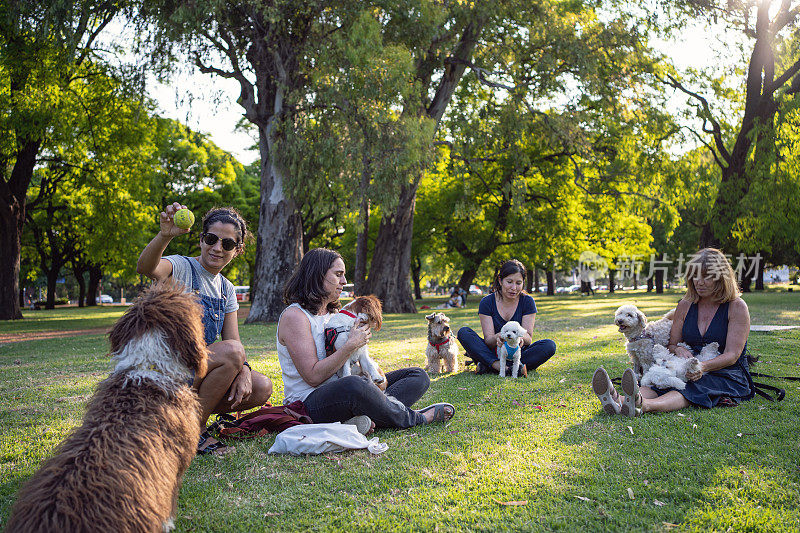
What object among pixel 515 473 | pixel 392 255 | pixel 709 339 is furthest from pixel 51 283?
pixel 515 473

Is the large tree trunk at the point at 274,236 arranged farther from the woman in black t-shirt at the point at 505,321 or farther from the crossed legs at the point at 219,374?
the crossed legs at the point at 219,374

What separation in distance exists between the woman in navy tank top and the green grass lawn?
17cm

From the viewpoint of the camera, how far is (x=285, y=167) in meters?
17.1

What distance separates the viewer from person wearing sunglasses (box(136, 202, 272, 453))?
13.1 ft

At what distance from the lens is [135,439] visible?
271 centimetres

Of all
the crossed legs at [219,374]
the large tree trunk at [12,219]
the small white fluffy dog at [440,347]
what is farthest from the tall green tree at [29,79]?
the crossed legs at [219,374]

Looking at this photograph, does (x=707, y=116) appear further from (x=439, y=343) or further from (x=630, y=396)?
(x=630, y=396)

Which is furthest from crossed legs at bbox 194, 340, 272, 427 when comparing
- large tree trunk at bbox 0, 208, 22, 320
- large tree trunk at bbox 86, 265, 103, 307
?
large tree trunk at bbox 86, 265, 103, 307

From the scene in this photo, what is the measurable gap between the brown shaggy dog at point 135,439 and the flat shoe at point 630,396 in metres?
3.56

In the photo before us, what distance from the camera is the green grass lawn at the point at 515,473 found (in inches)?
121

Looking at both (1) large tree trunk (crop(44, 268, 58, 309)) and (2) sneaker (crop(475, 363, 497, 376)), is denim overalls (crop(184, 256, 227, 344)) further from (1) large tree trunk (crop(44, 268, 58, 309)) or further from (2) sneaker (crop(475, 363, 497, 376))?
(1) large tree trunk (crop(44, 268, 58, 309))

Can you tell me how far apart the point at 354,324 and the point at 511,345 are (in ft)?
11.0

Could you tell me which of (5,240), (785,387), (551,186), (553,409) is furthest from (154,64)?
(551,186)

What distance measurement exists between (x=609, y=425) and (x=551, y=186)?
2710 cm
